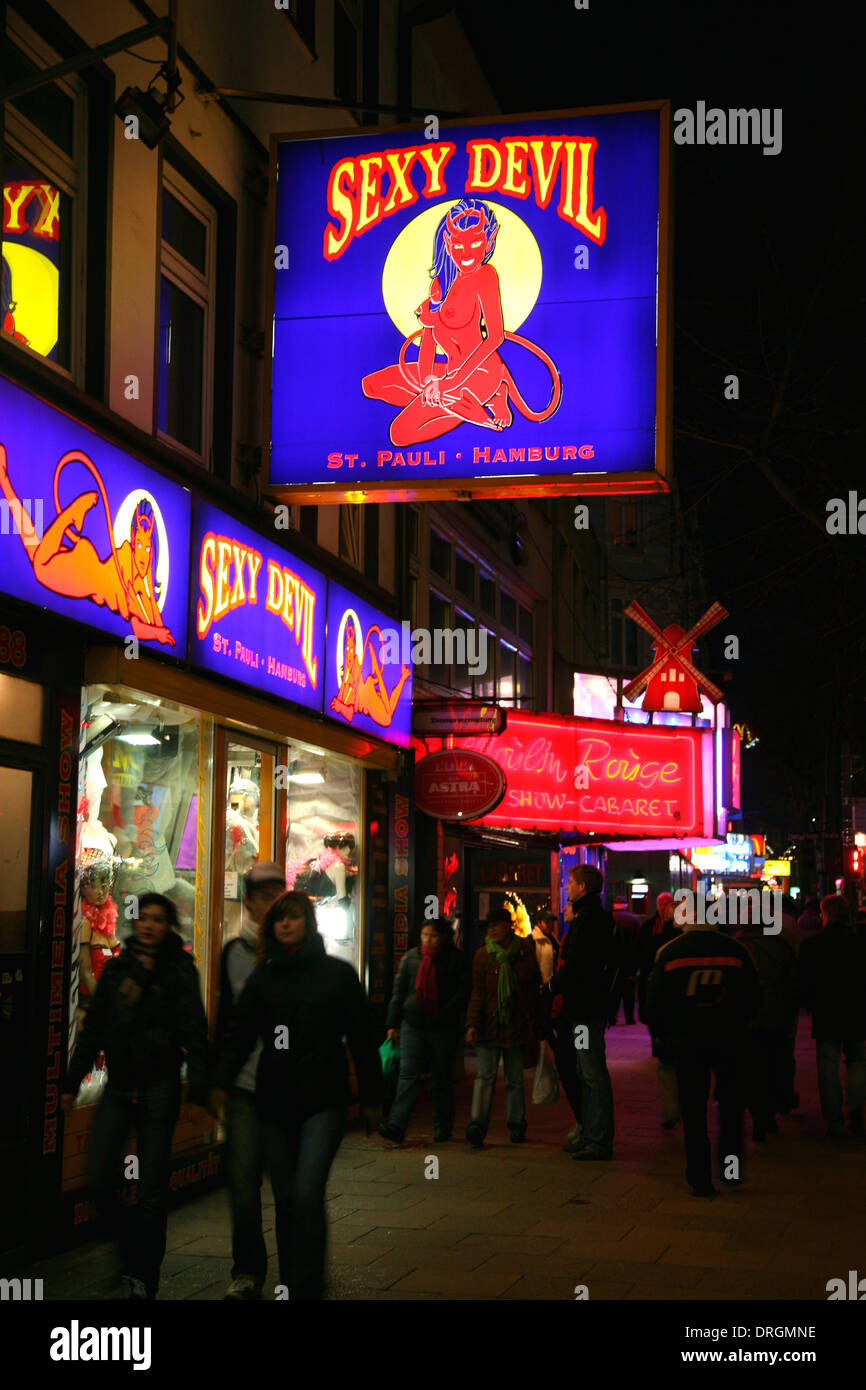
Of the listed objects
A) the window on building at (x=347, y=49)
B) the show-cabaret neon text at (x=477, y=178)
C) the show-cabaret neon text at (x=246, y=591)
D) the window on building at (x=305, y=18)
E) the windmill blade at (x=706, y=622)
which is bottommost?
the show-cabaret neon text at (x=246, y=591)

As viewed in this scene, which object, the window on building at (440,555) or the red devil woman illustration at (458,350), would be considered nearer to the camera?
the red devil woman illustration at (458,350)

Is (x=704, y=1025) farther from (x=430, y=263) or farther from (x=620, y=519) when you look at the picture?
(x=620, y=519)

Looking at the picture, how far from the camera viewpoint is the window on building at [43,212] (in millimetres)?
8578

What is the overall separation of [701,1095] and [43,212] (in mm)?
6900

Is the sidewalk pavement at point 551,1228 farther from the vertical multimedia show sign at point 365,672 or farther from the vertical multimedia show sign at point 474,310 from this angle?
the vertical multimedia show sign at point 474,310

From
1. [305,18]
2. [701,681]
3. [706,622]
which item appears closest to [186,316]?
[305,18]

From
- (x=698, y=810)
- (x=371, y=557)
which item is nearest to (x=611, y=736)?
(x=698, y=810)

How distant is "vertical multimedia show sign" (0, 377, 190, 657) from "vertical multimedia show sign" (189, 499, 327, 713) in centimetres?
32

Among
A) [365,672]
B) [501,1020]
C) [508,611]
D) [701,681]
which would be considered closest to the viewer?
[501,1020]

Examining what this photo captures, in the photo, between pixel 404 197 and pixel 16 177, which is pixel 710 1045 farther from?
pixel 16 177

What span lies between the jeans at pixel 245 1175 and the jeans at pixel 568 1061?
507 cm

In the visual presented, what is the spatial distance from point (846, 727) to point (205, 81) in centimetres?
1612

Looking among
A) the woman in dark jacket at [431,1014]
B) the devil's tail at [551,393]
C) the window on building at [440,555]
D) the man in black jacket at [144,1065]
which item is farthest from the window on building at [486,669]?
the man in black jacket at [144,1065]

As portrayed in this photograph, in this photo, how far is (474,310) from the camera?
1061 cm
